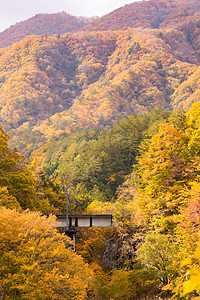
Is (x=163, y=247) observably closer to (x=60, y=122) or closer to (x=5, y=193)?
(x=5, y=193)

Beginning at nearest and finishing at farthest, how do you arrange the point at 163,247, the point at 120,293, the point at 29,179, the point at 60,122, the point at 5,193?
the point at 163,247 → the point at 120,293 → the point at 5,193 → the point at 29,179 → the point at 60,122

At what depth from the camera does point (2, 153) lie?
41.8 metres

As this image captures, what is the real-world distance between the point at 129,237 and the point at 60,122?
151 meters

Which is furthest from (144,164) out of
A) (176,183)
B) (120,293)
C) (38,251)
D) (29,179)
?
(38,251)

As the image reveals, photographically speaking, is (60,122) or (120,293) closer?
(120,293)

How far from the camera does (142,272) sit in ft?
103

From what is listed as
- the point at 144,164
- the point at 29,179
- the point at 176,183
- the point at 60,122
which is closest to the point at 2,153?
the point at 29,179

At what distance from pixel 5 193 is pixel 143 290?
602 inches

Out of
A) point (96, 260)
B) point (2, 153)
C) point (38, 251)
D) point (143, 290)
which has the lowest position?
point (96, 260)

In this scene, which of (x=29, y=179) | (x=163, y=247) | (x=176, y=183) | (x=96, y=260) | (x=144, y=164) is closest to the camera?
(x=163, y=247)

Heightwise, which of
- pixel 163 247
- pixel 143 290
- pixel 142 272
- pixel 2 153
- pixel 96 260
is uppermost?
pixel 2 153

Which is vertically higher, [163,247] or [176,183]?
[176,183]

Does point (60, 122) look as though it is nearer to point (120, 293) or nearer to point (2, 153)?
point (2, 153)

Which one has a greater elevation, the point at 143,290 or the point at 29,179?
the point at 29,179
